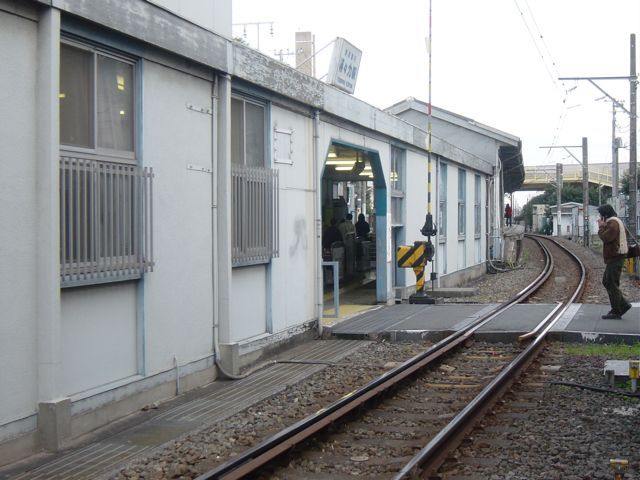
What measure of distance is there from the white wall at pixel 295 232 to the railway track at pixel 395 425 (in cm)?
225

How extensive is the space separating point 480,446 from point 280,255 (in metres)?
5.45

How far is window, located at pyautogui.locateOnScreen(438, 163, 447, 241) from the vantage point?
71.2 ft

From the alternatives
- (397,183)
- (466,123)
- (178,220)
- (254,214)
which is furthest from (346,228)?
(466,123)

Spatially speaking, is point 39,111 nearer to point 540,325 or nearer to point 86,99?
point 86,99

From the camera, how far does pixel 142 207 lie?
7.81 m

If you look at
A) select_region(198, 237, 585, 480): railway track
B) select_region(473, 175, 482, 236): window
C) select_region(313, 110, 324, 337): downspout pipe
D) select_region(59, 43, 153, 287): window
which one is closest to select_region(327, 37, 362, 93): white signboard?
select_region(313, 110, 324, 337): downspout pipe

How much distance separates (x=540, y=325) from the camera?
12.6m

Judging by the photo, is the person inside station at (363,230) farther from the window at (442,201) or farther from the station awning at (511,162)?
the station awning at (511,162)

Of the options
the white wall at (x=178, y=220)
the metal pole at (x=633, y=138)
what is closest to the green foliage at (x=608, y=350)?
the white wall at (x=178, y=220)

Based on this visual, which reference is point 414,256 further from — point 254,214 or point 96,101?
point 96,101

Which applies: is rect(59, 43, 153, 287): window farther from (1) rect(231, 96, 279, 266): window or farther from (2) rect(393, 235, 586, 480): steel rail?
(2) rect(393, 235, 586, 480): steel rail

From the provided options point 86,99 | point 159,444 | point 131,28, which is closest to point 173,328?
point 159,444

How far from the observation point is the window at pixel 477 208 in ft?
92.7

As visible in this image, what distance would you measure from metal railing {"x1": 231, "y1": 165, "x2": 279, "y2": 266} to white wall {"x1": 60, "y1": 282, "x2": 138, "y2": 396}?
228 centimetres
